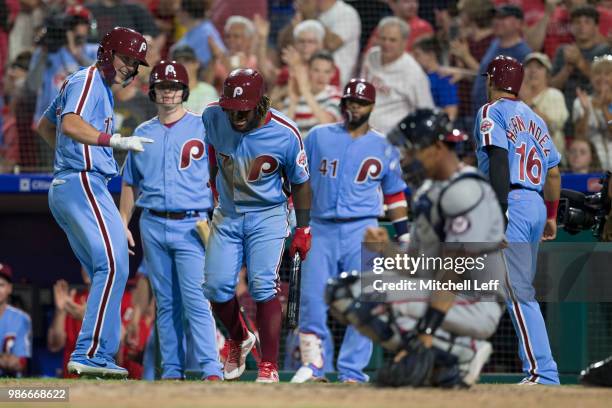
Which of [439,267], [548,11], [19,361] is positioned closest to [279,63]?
[548,11]

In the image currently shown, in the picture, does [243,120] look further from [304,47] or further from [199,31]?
[199,31]

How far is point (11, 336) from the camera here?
10.8 m

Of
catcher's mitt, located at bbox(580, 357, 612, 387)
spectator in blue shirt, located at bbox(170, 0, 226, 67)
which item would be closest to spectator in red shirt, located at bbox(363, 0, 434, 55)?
spectator in blue shirt, located at bbox(170, 0, 226, 67)

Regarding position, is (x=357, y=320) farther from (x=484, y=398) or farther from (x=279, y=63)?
(x=279, y=63)

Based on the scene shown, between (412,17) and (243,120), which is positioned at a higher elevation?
(412,17)

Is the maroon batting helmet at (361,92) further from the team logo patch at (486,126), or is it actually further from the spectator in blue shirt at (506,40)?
the spectator in blue shirt at (506,40)

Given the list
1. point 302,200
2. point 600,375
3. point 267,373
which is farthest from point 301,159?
point 600,375

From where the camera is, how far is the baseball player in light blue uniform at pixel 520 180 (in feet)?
24.6

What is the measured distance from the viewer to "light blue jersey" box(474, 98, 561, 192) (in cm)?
757

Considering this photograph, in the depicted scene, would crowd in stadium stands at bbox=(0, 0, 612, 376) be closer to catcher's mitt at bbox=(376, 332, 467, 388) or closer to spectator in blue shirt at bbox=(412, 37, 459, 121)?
spectator in blue shirt at bbox=(412, 37, 459, 121)

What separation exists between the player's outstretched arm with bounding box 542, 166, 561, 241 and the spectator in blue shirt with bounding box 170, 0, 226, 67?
486cm

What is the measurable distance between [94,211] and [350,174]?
2.20m

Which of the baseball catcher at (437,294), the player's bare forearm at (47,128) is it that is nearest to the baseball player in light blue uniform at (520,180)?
the baseball catcher at (437,294)

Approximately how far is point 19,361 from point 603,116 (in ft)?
18.6
